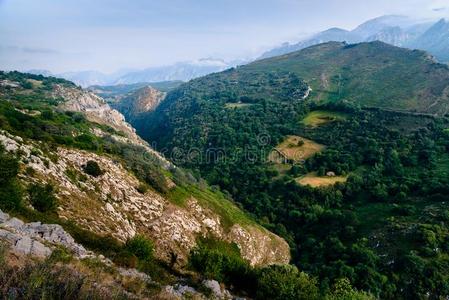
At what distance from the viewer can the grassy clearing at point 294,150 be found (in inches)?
4504

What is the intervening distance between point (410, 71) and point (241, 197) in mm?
133522

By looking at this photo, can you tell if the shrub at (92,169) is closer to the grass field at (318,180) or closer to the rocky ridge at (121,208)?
the rocky ridge at (121,208)

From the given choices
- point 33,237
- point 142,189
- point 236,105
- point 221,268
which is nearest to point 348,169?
point 142,189

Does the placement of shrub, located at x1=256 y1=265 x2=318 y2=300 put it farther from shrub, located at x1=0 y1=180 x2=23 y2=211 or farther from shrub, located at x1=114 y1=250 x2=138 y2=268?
shrub, located at x1=0 y1=180 x2=23 y2=211

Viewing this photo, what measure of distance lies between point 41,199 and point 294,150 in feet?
315

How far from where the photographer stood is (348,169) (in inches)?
3949

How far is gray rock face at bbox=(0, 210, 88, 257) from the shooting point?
2011cm

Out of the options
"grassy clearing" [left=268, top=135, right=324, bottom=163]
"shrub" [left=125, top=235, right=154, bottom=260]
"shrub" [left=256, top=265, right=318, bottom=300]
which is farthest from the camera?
"grassy clearing" [left=268, top=135, right=324, bottom=163]

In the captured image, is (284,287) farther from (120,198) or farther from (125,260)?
(120,198)

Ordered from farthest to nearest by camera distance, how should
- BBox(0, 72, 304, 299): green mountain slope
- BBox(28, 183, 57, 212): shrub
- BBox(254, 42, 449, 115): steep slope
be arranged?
BBox(254, 42, 449, 115): steep slope
BBox(28, 183, 57, 212): shrub
BBox(0, 72, 304, 299): green mountain slope

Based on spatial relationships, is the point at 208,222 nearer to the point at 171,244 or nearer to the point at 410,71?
the point at 171,244

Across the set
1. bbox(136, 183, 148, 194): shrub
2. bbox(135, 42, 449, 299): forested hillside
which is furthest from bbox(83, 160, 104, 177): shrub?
bbox(135, 42, 449, 299): forested hillside

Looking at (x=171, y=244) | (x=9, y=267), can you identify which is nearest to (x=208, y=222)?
(x=171, y=244)

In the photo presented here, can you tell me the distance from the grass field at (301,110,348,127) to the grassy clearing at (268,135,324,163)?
15291 millimetres
